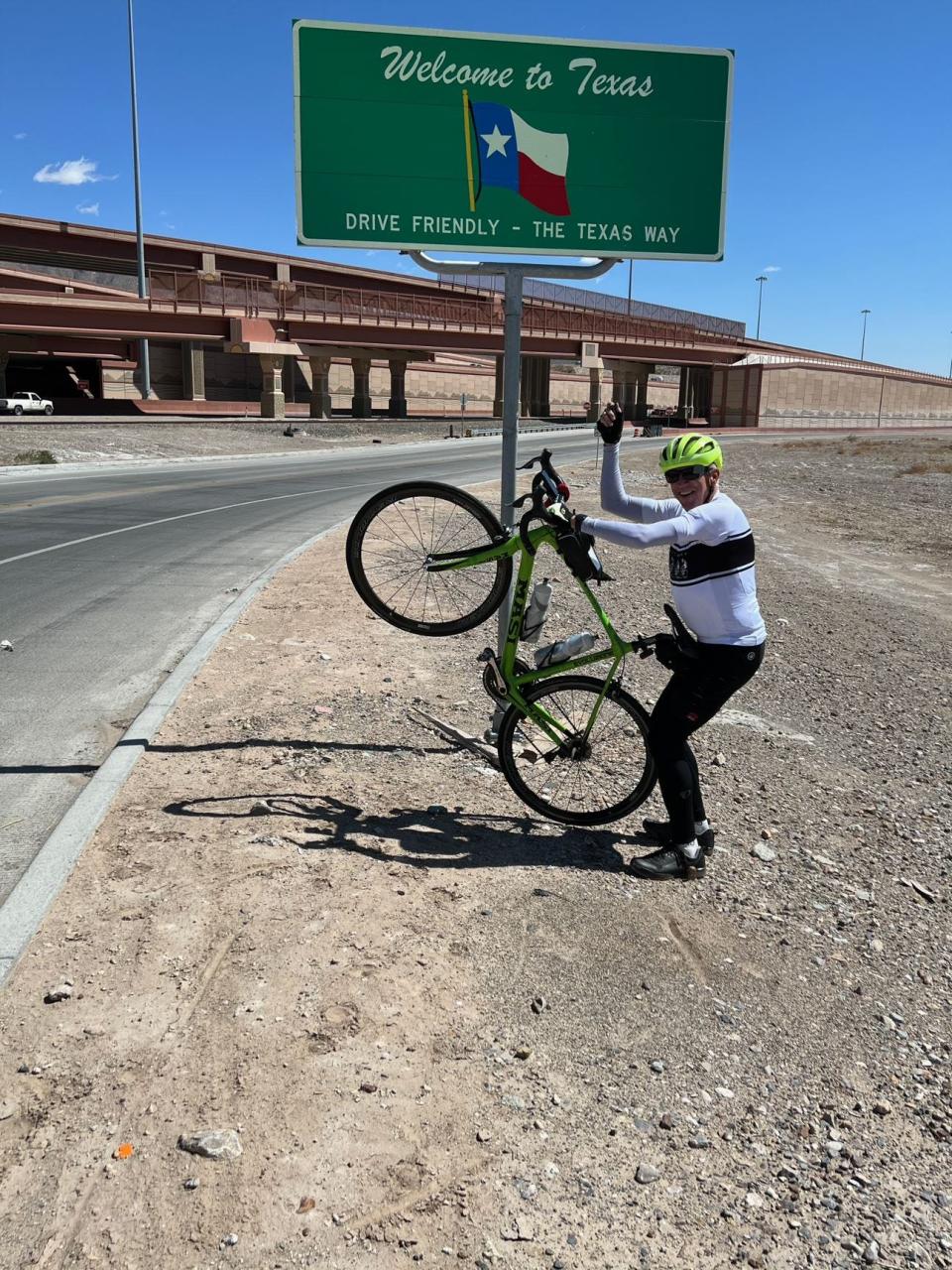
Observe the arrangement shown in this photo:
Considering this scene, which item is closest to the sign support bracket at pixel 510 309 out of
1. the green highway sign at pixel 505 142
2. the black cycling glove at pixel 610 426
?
the green highway sign at pixel 505 142

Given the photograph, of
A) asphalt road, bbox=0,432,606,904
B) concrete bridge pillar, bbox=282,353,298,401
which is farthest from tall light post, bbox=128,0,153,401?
asphalt road, bbox=0,432,606,904

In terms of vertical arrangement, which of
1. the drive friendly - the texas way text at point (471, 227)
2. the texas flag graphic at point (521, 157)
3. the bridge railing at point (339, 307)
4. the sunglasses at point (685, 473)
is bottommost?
the sunglasses at point (685, 473)

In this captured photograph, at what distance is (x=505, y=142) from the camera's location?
5422mm

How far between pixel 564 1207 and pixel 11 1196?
1505 mm

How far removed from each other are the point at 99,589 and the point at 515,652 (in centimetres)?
789

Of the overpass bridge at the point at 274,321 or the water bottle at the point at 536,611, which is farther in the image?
the overpass bridge at the point at 274,321

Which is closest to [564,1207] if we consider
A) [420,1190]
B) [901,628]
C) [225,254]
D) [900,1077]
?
[420,1190]

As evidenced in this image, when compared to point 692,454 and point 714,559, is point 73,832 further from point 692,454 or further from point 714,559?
point 692,454

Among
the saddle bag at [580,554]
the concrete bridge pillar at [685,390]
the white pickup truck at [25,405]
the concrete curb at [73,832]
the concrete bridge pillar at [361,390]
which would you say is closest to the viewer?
the concrete curb at [73,832]

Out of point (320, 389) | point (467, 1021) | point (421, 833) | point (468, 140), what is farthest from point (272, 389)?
point (467, 1021)

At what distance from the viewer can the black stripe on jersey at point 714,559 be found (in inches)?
169

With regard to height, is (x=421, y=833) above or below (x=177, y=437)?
below

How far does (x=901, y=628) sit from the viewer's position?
11.2 m

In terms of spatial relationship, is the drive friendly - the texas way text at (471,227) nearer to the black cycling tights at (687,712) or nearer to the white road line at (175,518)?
the black cycling tights at (687,712)
